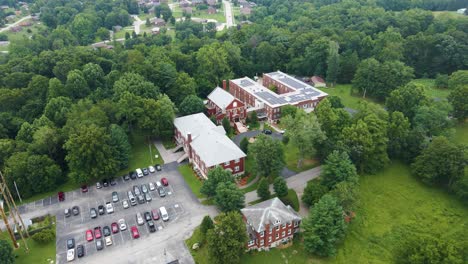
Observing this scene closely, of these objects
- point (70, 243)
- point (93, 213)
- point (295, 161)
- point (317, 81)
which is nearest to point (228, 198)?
point (295, 161)

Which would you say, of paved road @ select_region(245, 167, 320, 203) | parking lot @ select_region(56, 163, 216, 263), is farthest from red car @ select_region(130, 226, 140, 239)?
paved road @ select_region(245, 167, 320, 203)

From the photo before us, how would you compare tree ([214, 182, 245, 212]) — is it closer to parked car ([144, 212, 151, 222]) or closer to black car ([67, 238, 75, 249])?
parked car ([144, 212, 151, 222])

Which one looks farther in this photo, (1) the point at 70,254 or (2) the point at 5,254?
(1) the point at 70,254

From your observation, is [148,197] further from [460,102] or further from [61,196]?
[460,102]

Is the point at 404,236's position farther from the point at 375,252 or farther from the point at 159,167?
the point at 159,167

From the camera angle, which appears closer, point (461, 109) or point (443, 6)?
point (461, 109)

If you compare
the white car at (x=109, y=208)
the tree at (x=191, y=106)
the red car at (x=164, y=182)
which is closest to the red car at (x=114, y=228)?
the white car at (x=109, y=208)

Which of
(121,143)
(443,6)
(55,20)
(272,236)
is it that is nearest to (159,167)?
(121,143)
